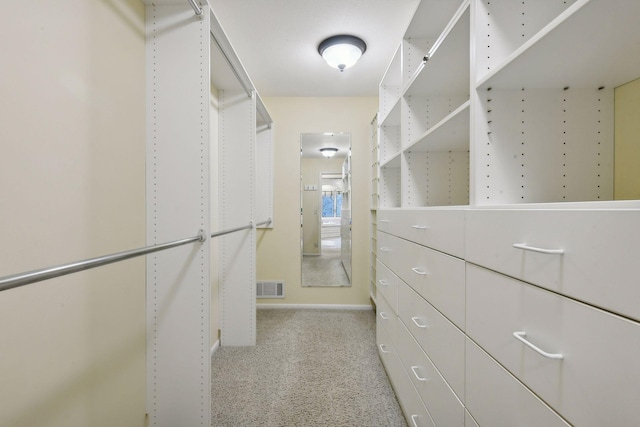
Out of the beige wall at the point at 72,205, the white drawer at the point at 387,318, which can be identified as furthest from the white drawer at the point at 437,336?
the beige wall at the point at 72,205

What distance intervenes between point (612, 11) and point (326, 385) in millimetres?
2045

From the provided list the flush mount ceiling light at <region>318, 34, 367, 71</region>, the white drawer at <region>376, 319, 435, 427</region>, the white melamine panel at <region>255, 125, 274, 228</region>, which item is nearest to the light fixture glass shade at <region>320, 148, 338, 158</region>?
the white melamine panel at <region>255, 125, 274, 228</region>

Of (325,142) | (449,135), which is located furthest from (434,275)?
(325,142)

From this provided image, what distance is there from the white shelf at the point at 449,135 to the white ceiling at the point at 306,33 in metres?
1.02

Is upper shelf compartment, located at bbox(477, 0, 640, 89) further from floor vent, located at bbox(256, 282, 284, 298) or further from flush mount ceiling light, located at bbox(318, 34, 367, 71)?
floor vent, located at bbox(256, 282, 284, 298)

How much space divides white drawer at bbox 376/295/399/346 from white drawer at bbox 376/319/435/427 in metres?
0.05

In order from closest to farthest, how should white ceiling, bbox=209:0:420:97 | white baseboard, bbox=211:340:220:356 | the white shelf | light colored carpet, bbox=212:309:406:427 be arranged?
1. the white shelf
2. light colored carpet, bbox=212:309:406:427
3. white ceiling, bbox=209:0:420:97
4. white baseboard, bbox=211:340:220:356

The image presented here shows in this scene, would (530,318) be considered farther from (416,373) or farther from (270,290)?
(270,290)

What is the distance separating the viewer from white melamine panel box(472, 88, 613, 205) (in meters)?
0.80

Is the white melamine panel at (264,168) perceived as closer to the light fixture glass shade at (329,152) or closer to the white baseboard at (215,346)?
the light fixture glass shade at (329,152)

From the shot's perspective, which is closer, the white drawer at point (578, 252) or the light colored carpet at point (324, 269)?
the white drawer at point (578, 252)

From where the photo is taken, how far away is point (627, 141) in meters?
0.77

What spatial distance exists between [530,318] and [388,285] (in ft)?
3.85

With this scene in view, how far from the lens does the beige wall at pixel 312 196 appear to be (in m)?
3.18
